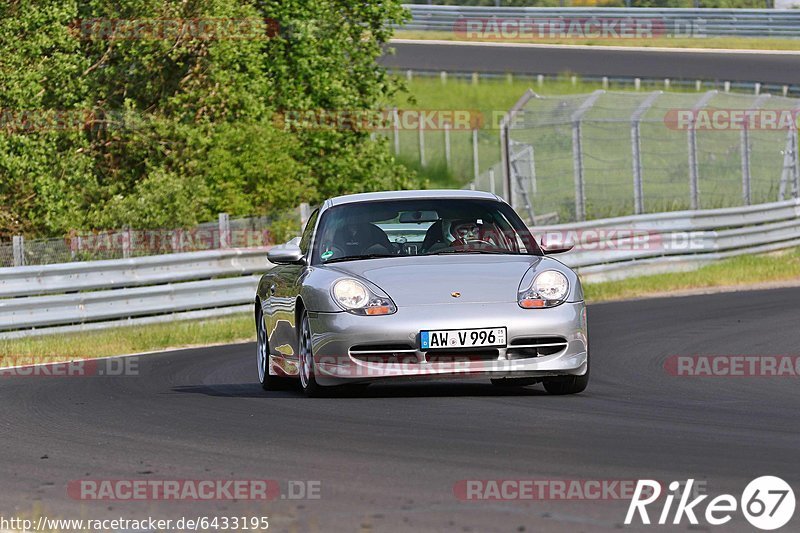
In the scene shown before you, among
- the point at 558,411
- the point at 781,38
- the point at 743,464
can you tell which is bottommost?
the point at 781,38

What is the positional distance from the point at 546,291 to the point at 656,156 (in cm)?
2841

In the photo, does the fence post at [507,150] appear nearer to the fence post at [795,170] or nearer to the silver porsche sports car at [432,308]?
the fence post at [795,170]

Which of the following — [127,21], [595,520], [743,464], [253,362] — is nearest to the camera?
[595,520]

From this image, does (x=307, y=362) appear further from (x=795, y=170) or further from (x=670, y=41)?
(x=670, y=41)

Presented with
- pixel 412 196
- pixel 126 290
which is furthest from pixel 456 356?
pixel 126 290

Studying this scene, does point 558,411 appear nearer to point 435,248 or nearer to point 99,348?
point 435,248

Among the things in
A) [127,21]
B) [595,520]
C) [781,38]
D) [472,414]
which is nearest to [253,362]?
[472,414]

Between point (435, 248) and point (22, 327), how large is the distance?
8.60m

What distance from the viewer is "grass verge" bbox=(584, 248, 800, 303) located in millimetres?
22875

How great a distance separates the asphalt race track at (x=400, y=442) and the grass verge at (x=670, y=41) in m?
38.3

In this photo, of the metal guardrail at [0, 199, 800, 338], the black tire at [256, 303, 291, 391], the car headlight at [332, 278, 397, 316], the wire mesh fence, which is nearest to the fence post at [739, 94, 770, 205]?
the wire mesh fence

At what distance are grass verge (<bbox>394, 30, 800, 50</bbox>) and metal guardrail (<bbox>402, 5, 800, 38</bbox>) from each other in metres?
0.22

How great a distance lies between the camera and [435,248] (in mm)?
10461

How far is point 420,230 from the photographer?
10.7 metres
